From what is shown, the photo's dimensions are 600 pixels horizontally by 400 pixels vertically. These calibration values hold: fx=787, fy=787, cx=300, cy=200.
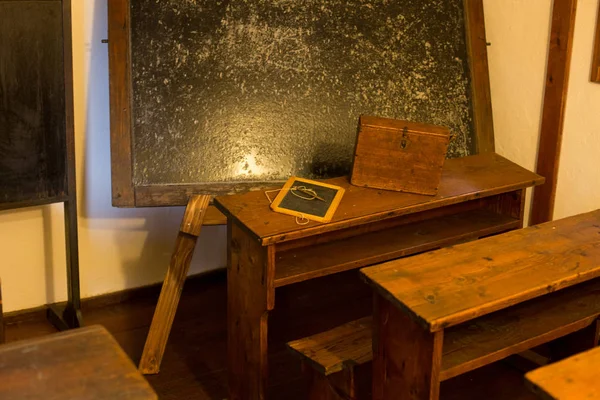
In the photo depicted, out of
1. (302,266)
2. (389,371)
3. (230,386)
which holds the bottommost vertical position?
(230,386)

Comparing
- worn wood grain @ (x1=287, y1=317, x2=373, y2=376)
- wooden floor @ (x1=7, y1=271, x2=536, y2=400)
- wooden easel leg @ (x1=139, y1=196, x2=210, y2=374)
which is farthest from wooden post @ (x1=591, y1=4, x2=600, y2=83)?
wooden easel leg @ (x1=139, y1=196, x2=210, y2=374)

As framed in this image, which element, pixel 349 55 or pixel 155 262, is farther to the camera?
pixel 155 262

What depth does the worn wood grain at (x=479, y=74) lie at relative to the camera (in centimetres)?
308

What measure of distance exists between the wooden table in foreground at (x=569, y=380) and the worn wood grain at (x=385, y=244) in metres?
0.89

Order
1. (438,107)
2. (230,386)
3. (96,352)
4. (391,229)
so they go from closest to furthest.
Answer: (96,352) < (230,386) < (391,229) < (438,107)

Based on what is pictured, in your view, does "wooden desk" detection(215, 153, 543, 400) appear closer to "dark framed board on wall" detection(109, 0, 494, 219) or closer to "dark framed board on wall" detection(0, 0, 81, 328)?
"dark framed board on wall" detection(109, 0, 494, 219)

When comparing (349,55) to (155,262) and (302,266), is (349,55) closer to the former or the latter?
(302,266)

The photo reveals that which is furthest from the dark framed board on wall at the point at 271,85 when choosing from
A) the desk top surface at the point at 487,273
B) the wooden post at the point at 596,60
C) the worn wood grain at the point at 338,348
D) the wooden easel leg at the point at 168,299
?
the desk top surface at the point at 487,273

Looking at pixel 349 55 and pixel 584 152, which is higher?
pixel 349 55

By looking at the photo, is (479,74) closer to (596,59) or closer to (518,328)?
(596,59)

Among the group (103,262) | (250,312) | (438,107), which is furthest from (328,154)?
(103,262)

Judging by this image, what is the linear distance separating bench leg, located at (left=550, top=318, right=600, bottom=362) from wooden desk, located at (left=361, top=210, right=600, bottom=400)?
11 centimetres

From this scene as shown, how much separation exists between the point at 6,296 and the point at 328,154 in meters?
1.41

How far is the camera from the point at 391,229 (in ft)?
9.07
